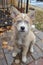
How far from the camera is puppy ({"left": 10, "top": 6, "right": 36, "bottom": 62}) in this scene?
2.80 meters

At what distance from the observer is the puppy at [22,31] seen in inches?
110

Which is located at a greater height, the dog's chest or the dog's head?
the dog's head

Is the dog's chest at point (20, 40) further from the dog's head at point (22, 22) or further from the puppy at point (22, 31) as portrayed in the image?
the dog's head at point (22, 22)

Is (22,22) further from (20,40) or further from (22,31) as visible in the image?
(20,40)

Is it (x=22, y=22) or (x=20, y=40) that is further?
(x=20, y=40)

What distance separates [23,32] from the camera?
2.90m

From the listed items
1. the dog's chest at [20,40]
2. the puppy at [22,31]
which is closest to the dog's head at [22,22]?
the puppy at [22,31]

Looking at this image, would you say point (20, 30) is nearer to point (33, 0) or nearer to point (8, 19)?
point (8, 19)

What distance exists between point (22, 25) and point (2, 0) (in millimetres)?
4467

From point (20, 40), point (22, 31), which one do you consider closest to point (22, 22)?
point (22, 31)

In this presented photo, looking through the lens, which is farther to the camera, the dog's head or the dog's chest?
the dog's chest

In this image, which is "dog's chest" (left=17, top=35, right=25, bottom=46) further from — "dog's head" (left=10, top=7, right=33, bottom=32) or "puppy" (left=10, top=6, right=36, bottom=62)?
"dog's head" (left=10, top=7, right=33, bottom=32)

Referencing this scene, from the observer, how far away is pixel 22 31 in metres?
2.82

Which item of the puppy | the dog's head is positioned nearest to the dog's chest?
the puppy
